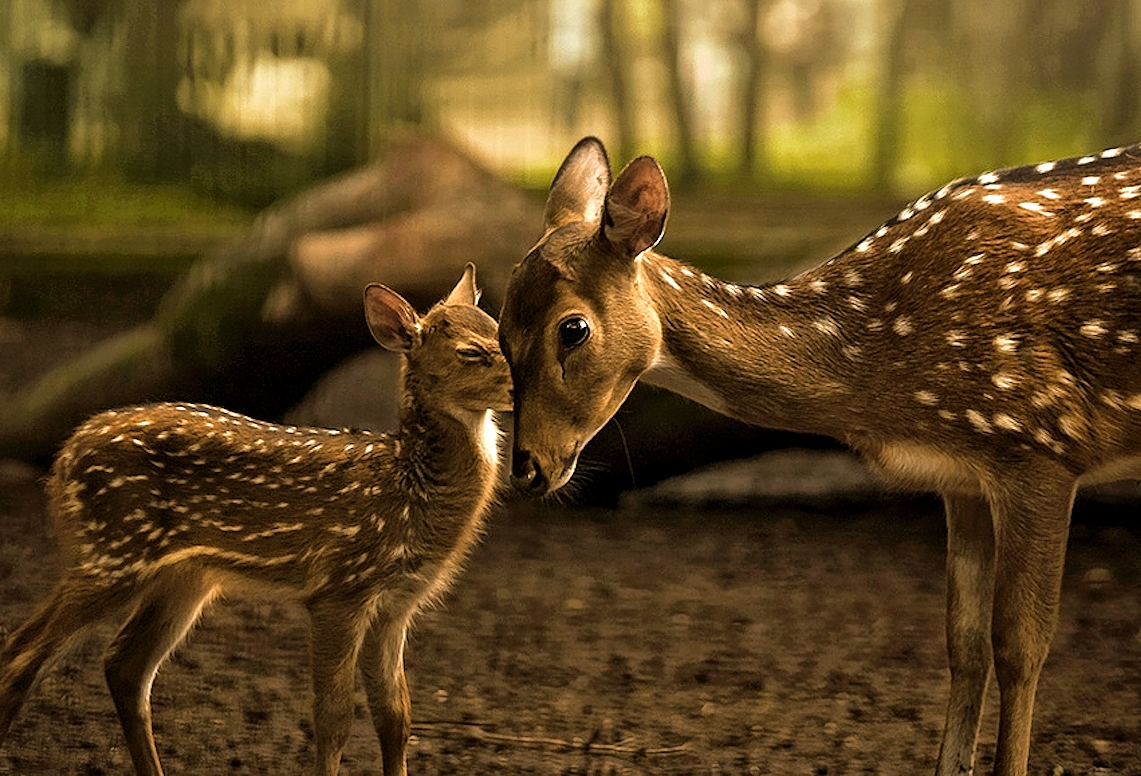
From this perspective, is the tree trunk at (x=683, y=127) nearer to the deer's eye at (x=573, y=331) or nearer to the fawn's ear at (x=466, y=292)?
the fawn's ear at (x=466, y=292)

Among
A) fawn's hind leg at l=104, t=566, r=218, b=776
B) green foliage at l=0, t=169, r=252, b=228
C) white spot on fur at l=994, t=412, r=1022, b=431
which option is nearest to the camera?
white spot on fur at l=994, t=412, r=1022, b=431

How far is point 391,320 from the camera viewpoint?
4.29 m

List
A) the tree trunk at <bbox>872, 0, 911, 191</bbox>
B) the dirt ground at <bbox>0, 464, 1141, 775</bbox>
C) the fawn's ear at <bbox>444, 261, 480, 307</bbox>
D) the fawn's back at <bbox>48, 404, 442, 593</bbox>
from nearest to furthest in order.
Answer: the fawn's back at <bbox>48, 404, 442, 593</bbox>
the fawn's ear at <bbox>444, 261, 480, 307</bbox>
the dirt ground at <bbox>0, 464, 1141, 775</bbox>
the tree trunk at <bbox>872, 0, 911, 191</bbox>

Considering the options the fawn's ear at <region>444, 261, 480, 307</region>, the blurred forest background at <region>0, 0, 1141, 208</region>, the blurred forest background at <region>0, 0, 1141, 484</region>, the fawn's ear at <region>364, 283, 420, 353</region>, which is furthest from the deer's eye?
the blurred forest background at <region>0, 0, 1141, 208</region>

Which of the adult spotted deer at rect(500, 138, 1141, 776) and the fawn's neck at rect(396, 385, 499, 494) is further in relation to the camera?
the fawn's neck at rect(396, 385, 499, 494)

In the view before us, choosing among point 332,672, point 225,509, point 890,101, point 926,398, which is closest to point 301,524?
point 225,509

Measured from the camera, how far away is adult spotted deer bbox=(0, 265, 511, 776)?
4.08 m

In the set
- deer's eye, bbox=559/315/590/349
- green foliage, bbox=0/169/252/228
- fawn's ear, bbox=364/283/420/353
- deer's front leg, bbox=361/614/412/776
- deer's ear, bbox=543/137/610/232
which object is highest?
deer's ear, bbox=543/137/610/232

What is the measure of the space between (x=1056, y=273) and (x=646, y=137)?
662 cm

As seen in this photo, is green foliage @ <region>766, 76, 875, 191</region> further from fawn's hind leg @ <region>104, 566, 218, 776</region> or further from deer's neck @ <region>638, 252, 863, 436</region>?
fawn's hind leg @ <region>104, 566, 218, 776</region>

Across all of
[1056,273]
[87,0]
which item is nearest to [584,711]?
[1056,273]

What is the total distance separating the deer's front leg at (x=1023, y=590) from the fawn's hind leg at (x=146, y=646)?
1891 mm

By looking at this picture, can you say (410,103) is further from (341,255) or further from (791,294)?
(791,294)

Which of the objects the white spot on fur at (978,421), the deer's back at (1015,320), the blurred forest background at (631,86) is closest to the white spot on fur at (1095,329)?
the deer's back at (1015,320)
